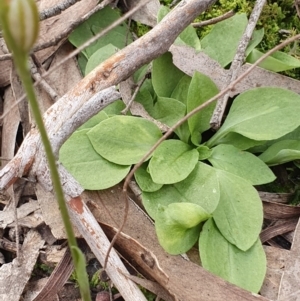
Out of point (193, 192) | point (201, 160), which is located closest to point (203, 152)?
point (201, 160)

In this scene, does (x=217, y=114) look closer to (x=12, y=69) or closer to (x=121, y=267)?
(x=121, y=267)

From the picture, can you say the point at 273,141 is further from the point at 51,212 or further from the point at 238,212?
the point at 51,212

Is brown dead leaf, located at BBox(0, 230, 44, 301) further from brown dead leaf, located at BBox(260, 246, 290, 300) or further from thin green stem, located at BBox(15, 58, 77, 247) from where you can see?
thin green stem, located at BBox(15, 58, 77, 247)

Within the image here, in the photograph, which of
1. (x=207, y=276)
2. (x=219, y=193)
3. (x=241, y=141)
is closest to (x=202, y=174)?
(x=219, y=193)

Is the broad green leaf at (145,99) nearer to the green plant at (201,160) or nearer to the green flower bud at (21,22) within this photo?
the green plant at (201,160)

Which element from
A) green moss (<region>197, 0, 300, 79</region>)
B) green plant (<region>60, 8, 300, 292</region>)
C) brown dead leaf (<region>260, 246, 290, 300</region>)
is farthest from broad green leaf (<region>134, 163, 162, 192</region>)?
green moss (<region>197, 0, 300, 79</region>)

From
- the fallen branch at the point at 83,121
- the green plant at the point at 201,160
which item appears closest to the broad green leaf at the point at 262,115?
the green plant at the point at 201,160

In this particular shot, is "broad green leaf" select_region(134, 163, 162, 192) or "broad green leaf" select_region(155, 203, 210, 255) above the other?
"broad green leaf" select_region(134, 163, 162, 192)
